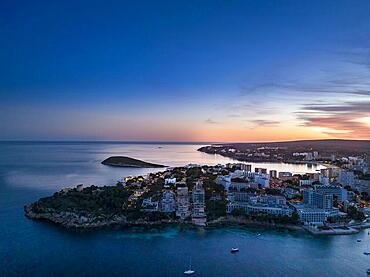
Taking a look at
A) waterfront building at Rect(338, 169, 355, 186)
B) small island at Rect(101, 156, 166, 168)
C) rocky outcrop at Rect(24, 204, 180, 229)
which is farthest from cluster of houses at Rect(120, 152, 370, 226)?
small island at Rect(101, 156, 166, 168)

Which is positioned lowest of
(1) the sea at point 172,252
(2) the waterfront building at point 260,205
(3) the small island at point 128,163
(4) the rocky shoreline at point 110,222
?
(1) the sea at point 172,252

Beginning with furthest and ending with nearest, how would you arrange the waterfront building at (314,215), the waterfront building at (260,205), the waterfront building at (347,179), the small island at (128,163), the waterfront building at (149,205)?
the small island at (128,163) < the waterfront building at (347,179) < the waterfront building at (260,205) < the waterfront building at (149,205) < the waterfront building at (314,215)

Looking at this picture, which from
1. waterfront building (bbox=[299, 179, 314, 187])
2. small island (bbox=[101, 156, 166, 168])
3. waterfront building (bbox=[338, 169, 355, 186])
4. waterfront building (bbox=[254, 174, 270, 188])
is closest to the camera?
waterfront building (bbox=[254, 174, 270, 188])

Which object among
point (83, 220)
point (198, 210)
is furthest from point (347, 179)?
point (83, 220)

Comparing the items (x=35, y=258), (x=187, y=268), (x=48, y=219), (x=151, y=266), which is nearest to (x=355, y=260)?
(x=187, y=268)

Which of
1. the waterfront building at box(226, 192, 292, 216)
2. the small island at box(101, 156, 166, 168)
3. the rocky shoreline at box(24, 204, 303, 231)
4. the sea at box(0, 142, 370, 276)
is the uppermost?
the small island at box(101, 156, 166, 168)

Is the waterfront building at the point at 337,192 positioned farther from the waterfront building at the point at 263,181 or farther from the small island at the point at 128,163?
the small island at the point at 128,163

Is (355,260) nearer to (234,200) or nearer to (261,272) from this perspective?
(261,272)

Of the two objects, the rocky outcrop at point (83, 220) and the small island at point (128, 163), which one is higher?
the small island at point (128, 163)

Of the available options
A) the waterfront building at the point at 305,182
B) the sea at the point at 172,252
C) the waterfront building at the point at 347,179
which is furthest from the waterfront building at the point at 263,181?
the sea at the point at 172,252

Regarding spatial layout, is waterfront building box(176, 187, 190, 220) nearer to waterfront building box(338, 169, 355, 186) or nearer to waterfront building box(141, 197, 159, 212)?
waterfront building box(141, 197, 159, 212)

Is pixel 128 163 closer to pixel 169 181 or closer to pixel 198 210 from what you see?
pixel 169 181
